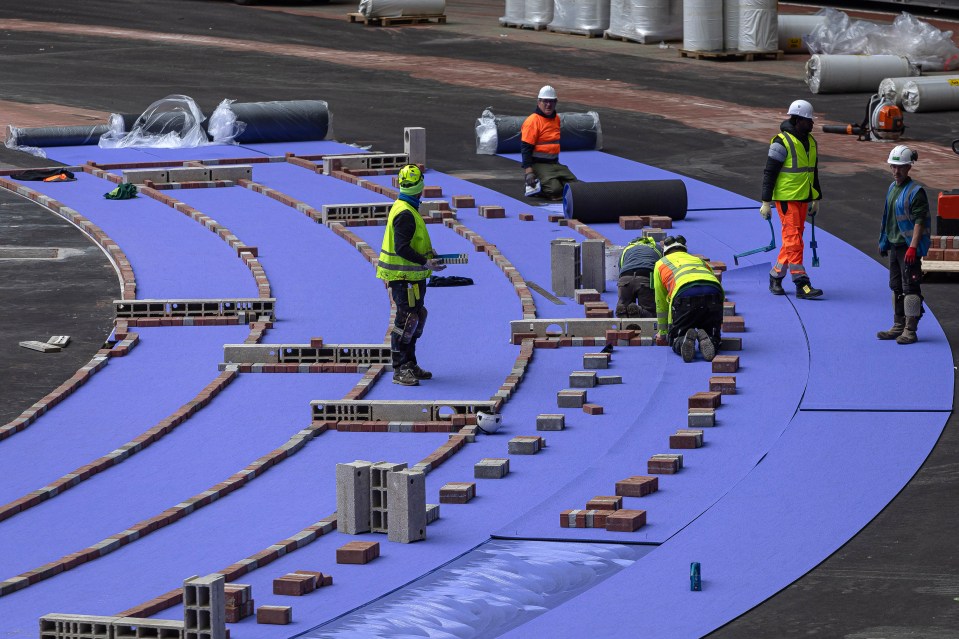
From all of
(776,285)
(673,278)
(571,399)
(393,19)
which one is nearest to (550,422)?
(571,399)

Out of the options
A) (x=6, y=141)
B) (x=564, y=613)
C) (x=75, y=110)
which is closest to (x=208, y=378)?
(x=564, y=613)

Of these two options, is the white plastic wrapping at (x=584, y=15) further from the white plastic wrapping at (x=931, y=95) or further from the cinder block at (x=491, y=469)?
the cinder block at (x=491, y=469)

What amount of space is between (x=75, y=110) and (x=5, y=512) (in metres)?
20.5

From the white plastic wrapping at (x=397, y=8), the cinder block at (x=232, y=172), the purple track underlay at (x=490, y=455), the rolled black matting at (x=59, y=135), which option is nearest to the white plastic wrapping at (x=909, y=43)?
the white plastic wrapping at (x=397, y=8)

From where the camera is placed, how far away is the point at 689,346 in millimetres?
15508

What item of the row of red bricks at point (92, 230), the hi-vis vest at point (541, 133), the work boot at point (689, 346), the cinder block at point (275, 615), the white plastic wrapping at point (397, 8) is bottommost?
the cinder block at point (275, 615)

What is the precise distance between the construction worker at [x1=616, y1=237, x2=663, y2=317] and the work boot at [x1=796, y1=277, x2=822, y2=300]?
1.87 meters

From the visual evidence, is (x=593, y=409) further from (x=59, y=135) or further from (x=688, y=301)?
(x=59, y=135)

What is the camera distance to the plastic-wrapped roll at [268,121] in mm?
28406

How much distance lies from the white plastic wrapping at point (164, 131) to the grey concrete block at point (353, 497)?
57.9 feet

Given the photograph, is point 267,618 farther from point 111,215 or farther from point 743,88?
point 743,88

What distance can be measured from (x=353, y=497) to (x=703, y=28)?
83.0 ft

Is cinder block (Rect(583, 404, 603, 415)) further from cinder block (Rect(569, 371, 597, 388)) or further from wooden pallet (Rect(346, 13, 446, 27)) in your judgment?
wooden pallet (Rect(346, 13, 446, 27))

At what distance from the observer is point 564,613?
10.1m
